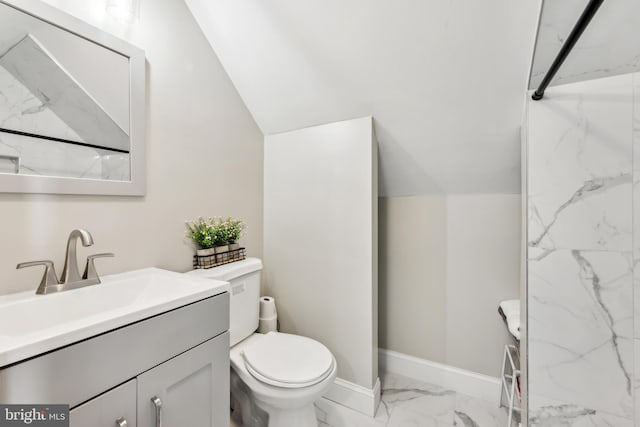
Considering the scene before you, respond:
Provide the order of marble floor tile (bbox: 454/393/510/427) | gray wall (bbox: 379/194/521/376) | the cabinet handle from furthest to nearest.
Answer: gray wall (bbox: 379/194/521/376), marble floor tile (bbox: 454/393/510/427), the cabinet handle

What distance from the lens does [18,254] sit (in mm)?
969

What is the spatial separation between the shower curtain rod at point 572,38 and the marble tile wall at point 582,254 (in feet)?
0.37

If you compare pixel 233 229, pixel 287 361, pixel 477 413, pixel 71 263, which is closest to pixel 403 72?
pixel 233 229

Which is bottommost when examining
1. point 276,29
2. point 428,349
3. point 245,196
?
point 428,349

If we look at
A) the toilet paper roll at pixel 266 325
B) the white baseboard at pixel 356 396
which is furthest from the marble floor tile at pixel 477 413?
the toilet paper roll at pixel 266 325

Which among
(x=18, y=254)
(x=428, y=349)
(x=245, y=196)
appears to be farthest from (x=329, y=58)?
(x=428, y=349)

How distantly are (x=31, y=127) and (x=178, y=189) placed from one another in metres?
0.57

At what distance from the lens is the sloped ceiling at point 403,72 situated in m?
1.21

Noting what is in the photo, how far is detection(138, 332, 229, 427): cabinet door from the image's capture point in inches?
32.7

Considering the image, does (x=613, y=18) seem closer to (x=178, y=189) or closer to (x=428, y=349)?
(x=178, y=189)

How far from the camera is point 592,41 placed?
0.82 m

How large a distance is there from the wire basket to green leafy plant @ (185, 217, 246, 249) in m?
0.06

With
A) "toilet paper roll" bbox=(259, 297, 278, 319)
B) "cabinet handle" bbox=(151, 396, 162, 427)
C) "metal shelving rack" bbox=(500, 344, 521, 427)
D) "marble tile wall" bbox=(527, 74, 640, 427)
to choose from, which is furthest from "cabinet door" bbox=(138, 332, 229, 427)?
"metal shelving rack" bbox=(500, 344, 521, 427)

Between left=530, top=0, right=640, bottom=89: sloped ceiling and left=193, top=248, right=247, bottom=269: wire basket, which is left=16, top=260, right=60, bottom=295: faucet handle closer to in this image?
left=193, top=248, right=247, bottom=269: wire basket
